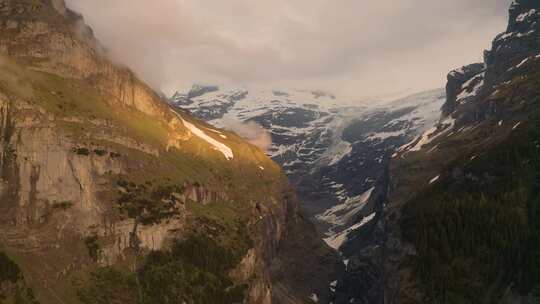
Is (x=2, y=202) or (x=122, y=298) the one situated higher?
(x=2, y=202)

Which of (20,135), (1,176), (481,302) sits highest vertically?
(20,135)

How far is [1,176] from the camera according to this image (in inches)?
7554

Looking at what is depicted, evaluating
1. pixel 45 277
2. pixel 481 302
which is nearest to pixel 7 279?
pixel 45 277

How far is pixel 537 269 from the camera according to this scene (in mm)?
195500

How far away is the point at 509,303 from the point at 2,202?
157397 millimetres

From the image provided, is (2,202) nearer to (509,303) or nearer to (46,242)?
(46,242)

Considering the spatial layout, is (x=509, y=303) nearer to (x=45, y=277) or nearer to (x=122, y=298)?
(x=122, y=298)

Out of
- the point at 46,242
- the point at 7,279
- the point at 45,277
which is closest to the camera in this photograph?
the point at 7,279

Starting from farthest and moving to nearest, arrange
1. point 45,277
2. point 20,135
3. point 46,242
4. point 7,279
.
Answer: point 20,135 < point 46,242 < point 45,277 < point 7,279

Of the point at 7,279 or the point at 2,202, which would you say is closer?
the point at 7,279

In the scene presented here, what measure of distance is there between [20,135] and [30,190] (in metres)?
18.5

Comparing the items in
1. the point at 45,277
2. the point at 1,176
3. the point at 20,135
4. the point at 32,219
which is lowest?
the point at 45,277

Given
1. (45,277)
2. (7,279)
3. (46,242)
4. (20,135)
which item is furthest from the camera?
(20,135)

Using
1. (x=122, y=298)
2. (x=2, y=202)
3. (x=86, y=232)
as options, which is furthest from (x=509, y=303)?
(x=2, y=202)
